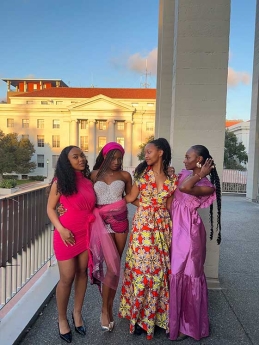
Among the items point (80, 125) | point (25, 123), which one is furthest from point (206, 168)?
point (25, 123)

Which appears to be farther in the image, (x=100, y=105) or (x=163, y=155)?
(x=100, y=105)

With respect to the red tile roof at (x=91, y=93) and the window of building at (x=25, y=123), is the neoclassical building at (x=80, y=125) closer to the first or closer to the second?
the window of building at (x=25, y=123)

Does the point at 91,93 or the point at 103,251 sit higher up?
the point at 91,93

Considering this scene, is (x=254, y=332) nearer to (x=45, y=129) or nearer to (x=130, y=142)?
(x=130, y=142)

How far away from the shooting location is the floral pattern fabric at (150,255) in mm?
2416

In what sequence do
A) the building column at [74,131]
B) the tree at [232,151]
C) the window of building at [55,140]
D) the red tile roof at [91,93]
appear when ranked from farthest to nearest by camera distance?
the red tile roof at [91,93]
the window of building at [55,140]
the building column at [74,131]
the tree at [232,151]

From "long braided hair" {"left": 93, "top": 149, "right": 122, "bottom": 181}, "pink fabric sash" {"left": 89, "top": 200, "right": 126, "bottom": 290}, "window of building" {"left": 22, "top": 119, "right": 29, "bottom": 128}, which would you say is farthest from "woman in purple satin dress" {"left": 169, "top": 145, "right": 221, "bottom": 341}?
"window of building" {"left": 22, "top": 119, "right": 29, "bottom": 128}

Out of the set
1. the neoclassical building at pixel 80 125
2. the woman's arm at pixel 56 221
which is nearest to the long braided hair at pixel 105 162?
the woman's arm at pixel 56 221

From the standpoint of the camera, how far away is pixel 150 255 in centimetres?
242

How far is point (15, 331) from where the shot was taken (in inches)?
97.9

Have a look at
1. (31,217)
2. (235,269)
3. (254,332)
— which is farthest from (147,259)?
(235,269)

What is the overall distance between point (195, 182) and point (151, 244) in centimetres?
65

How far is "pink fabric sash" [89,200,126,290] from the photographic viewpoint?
7.86ft

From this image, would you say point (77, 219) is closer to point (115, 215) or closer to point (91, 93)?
point (115, 215)
